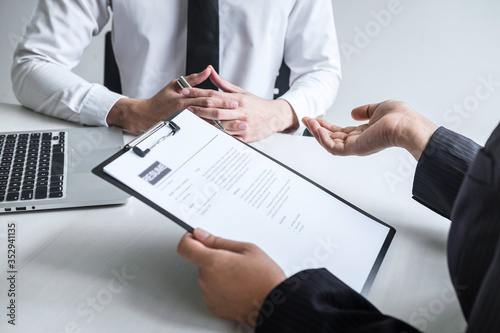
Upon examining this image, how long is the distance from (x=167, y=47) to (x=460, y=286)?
1.02 meters

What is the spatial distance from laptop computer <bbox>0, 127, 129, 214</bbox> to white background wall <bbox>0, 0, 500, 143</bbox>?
1.44 meters

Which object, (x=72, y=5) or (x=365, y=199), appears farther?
(x=72, y=5)

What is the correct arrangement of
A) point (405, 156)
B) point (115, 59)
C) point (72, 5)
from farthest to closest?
point (115, 59)
point (72, 5)
point (405, 156)

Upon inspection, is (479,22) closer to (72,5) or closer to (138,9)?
(138,9)

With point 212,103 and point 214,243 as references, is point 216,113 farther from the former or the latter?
point 214,243

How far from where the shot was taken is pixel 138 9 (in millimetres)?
1192

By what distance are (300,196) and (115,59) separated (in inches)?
35.8

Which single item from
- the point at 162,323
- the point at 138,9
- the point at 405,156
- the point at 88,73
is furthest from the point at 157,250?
the point at 88,73

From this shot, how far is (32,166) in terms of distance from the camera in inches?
31.2

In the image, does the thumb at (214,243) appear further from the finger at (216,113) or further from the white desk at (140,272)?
the finger at (216,113)

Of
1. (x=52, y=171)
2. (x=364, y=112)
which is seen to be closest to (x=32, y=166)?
(x=52, y=171)

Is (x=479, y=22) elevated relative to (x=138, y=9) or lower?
elevated

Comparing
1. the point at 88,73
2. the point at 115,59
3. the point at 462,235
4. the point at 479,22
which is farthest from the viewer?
the point at 88,73

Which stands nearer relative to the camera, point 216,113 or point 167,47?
point 216,113
